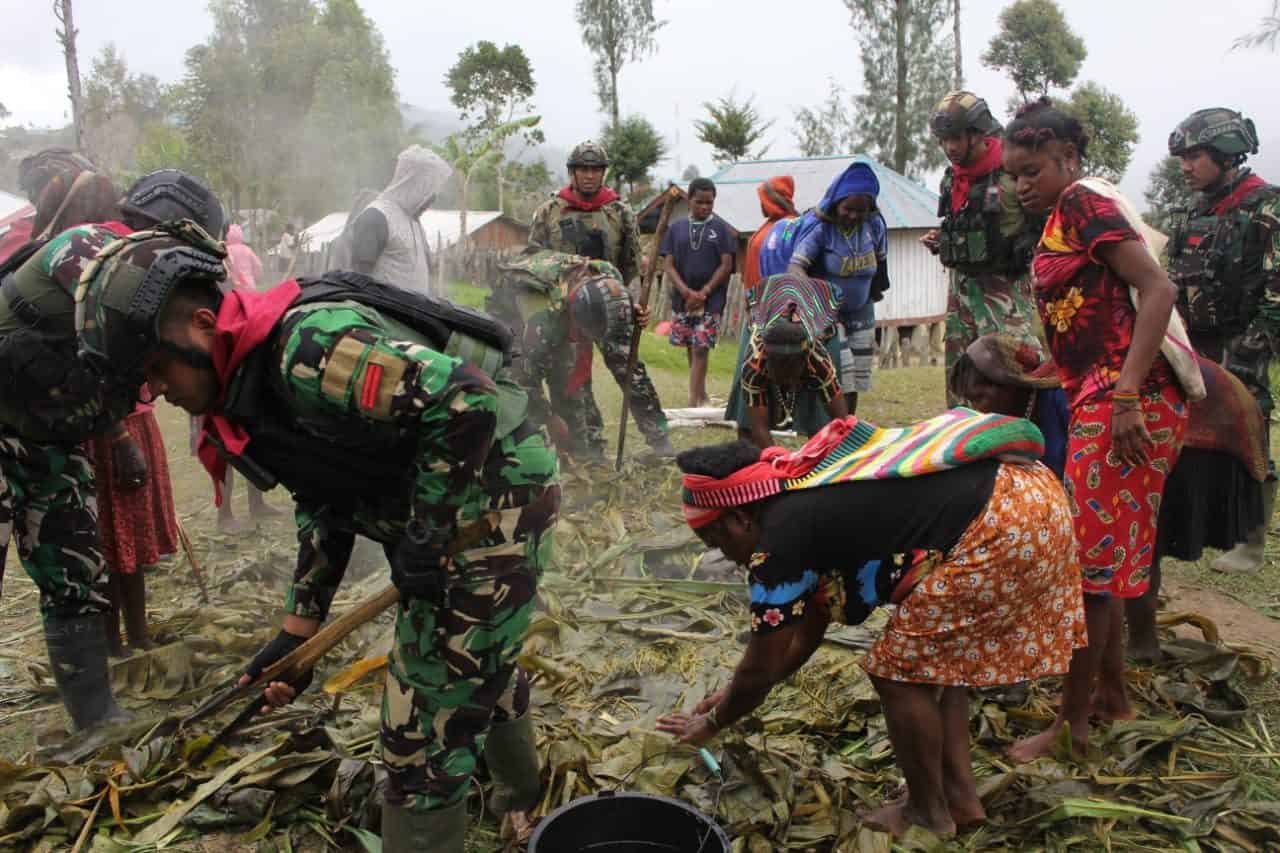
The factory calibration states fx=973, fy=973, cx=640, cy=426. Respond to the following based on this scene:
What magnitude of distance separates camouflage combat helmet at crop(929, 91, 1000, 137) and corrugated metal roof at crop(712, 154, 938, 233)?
1471cm

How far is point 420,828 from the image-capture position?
229 centimetres

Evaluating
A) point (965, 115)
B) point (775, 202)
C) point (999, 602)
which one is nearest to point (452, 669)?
point (999, 602)

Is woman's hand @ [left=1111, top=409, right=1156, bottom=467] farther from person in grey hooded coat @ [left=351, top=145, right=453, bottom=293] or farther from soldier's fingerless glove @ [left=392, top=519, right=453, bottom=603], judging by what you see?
person in grey hooded coat @ [left=351, top=145, right=453, bottom=293]

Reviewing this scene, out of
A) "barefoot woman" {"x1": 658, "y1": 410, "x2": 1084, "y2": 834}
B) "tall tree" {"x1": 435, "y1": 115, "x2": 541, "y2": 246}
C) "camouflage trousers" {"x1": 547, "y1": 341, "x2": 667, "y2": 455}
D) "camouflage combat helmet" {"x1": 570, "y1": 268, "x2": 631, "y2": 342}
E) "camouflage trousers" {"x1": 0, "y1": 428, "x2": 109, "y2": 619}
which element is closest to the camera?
"barefoot woman" {"x1": 658, "y1": 410, "x2": 1084, "y2": 834}

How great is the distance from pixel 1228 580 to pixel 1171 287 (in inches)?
108

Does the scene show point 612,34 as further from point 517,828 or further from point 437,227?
point 517,828

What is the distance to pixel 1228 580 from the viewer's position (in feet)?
16.0

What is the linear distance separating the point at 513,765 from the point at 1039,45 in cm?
3189

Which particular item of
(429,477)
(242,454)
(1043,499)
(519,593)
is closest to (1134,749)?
(1043,499)

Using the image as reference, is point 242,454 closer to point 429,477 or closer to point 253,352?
point 253,352

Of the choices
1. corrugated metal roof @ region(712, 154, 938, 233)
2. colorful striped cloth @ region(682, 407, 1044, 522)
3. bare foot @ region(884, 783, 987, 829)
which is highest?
corrugated metal roof @ region(712, 154, 938, 233)

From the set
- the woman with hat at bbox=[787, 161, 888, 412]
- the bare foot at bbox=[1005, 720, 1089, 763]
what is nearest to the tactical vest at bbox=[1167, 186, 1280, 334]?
the woman with hat at bbox=[787, 161, 888, 412]

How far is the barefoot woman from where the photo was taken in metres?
2.36

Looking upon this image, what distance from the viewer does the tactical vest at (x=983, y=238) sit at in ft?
16.7
